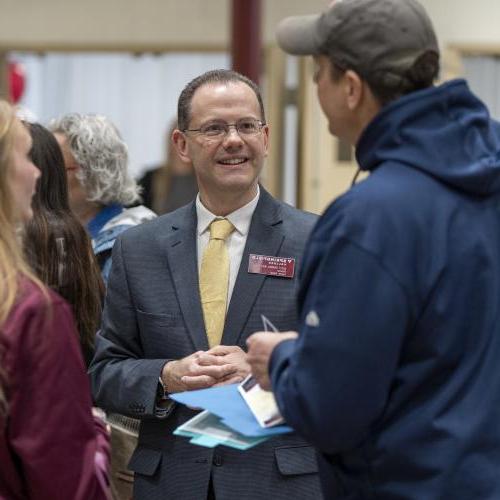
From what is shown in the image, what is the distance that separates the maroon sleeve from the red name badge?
75 centimetres

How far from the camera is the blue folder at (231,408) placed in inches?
71.3

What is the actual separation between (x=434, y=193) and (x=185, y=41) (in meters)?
6.67

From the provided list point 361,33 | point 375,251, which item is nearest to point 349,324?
point 375,251

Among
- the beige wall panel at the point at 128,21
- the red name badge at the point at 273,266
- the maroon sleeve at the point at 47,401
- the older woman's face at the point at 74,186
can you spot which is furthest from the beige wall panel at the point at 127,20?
the maroon sleeve at the point at 47,401

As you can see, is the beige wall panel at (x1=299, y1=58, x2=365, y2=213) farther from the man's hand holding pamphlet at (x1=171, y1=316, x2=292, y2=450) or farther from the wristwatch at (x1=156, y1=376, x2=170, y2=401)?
the man's hand holding pamphlet at (x1=171, y1=316, x2=292, y2=450)

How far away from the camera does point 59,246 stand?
2707mm

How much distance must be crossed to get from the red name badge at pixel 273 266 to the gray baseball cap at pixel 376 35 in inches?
31.5

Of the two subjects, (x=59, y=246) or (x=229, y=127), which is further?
(x=59, y=246)

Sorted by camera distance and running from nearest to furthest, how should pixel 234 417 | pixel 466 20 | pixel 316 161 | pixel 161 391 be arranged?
pixel 234 417, pixel 161 391, pixel 316 161, pixel 466 20

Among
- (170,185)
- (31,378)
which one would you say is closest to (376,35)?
(31,378)

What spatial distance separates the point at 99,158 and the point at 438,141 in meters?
2.11

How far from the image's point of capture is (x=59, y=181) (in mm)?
2824

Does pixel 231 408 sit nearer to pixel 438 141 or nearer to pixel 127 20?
pixel 438 141

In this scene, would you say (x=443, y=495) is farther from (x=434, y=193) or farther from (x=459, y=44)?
(x=459, y=44)
